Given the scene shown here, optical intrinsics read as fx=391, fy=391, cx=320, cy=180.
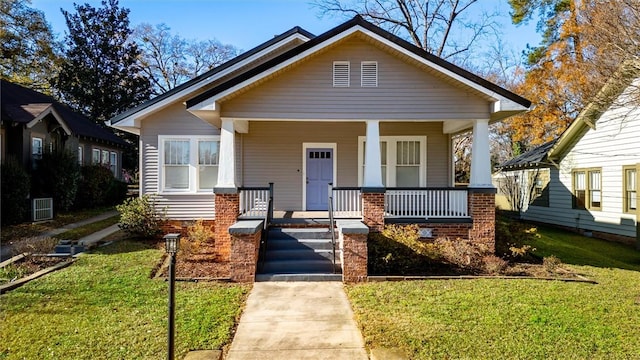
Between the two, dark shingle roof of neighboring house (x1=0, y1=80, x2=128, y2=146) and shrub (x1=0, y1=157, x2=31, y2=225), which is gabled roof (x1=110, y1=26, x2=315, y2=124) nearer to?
shrub (x1=0, y1=157, x2=31, y2=225)

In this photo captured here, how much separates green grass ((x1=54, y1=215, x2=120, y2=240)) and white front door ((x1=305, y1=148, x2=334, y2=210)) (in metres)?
7.15

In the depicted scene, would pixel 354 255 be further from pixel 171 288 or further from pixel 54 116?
pixel 54 116

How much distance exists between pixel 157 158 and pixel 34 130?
697cm

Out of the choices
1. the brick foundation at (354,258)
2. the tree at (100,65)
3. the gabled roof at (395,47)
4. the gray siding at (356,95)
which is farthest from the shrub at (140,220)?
the tree at (100,65)

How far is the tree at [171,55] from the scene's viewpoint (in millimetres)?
34875

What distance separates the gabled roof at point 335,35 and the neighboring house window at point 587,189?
711cm

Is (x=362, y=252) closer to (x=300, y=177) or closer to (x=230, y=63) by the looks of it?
(x=300, y=177)

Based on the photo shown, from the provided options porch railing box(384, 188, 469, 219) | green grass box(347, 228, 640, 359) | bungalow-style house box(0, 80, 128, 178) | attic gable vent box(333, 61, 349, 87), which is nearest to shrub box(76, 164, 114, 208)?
bungalow-style house box(0, 80, 128, 178)

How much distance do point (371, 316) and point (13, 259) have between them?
8092 mm

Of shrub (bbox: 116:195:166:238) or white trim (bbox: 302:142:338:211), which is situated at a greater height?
white trim (bbox: 302:142:338:211)

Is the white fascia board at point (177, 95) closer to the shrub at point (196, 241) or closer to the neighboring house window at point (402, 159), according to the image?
the shrub at point (196, 241)

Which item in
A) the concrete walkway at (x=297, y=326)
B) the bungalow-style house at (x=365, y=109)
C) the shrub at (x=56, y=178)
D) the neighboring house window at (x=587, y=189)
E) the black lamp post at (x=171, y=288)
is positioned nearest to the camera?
the black lamp post at (x=171, y=288)

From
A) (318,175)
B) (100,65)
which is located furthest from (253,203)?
(100,65)

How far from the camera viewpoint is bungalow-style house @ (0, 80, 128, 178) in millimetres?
14461
